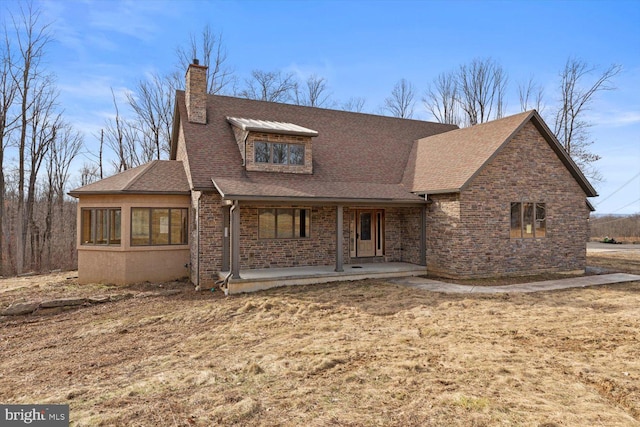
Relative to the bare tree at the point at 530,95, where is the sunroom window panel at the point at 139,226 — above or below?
below

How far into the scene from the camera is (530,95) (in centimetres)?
2784

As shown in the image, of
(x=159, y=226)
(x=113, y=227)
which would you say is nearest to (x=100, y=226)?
(x=113, y=227)

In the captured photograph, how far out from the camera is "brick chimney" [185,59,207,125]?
1346cm

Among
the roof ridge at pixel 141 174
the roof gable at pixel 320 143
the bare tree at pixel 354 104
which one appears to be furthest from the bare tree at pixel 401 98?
the roof ridge at pixel 141 174

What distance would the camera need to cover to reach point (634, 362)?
16.8ft

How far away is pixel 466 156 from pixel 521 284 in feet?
15.1

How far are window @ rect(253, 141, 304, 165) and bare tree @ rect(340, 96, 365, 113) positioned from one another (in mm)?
20158

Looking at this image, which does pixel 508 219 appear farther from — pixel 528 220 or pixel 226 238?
pixel 226 238

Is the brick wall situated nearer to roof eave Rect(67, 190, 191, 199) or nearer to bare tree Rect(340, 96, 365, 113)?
roof eave Rect(67, 190, 191, 199)

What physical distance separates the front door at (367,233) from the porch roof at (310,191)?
117cm

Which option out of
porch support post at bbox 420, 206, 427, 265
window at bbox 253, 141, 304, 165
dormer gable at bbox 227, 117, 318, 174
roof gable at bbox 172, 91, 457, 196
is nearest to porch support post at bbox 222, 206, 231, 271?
roof gable at bbox 172, 91, 457, 196

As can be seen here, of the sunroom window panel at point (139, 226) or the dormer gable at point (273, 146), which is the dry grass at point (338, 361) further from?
the dormer gable at point (273, 146)

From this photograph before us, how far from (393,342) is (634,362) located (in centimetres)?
328

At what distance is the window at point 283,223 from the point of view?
12320 mm
